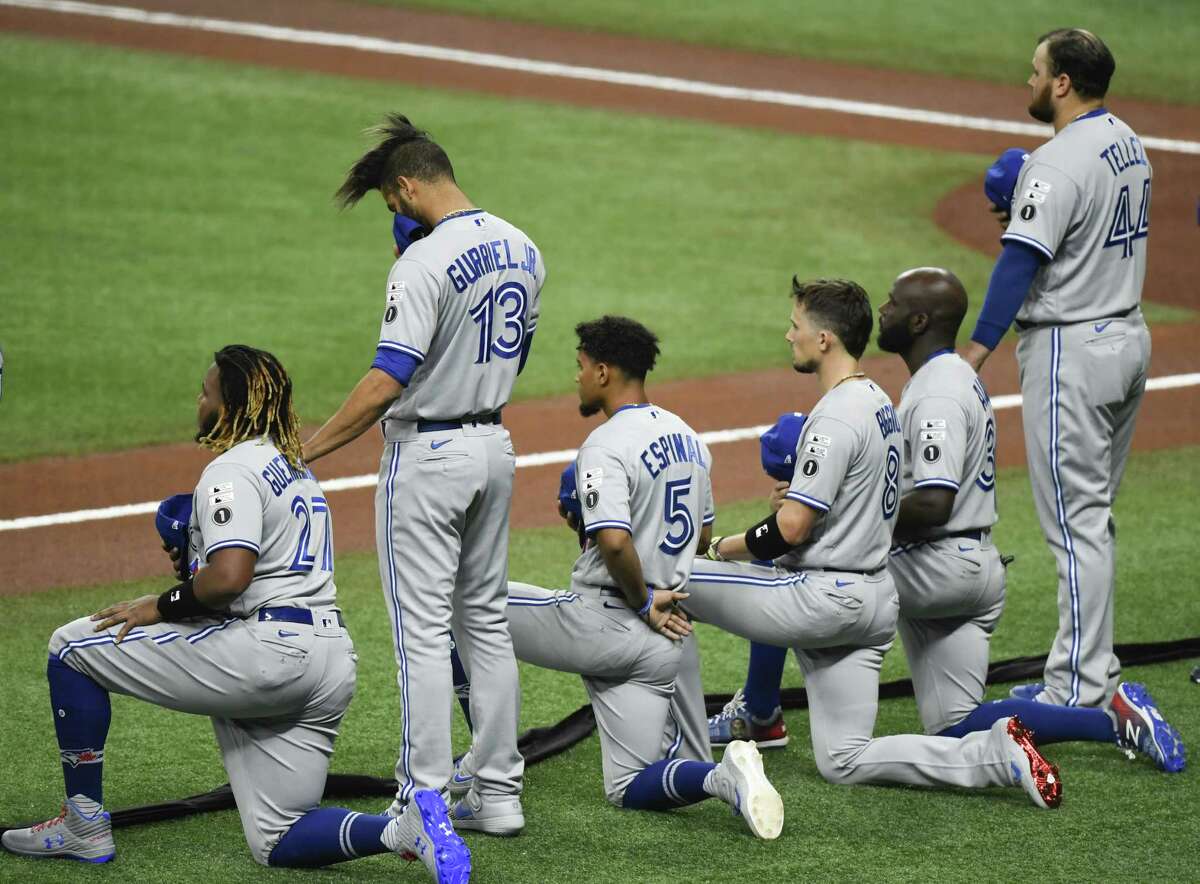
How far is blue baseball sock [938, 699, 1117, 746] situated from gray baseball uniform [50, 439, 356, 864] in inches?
86.2

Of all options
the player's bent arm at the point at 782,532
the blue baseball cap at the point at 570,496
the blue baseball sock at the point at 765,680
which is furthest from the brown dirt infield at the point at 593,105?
the player's bent arm at the point at 782,532

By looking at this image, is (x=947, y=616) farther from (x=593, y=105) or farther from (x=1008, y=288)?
(x=593, y=105)

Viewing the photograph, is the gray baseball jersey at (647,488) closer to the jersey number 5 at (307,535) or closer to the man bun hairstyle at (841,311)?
the man bun hairstyle at (841,311)

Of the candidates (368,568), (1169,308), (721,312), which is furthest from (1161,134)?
(368,568)

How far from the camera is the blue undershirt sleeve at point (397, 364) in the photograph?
495 cm

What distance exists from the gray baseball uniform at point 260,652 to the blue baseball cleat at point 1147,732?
2.61 metres

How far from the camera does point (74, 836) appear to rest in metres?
4.83

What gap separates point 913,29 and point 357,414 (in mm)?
17029

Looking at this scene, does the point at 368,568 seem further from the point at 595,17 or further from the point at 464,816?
the point at 595,17

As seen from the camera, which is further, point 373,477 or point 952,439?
point 373,477

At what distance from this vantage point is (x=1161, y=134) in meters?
17.3

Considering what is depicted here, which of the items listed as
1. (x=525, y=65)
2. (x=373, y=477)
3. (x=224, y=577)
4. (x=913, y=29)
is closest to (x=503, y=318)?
(x=224, y=577)

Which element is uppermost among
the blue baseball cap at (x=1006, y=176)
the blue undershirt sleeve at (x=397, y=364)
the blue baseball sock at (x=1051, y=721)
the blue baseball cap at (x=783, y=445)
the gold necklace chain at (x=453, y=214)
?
the blue baseball cap at (x=1006, y=176)

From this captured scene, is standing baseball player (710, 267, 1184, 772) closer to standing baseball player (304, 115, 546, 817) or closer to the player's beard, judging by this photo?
the player's beard
